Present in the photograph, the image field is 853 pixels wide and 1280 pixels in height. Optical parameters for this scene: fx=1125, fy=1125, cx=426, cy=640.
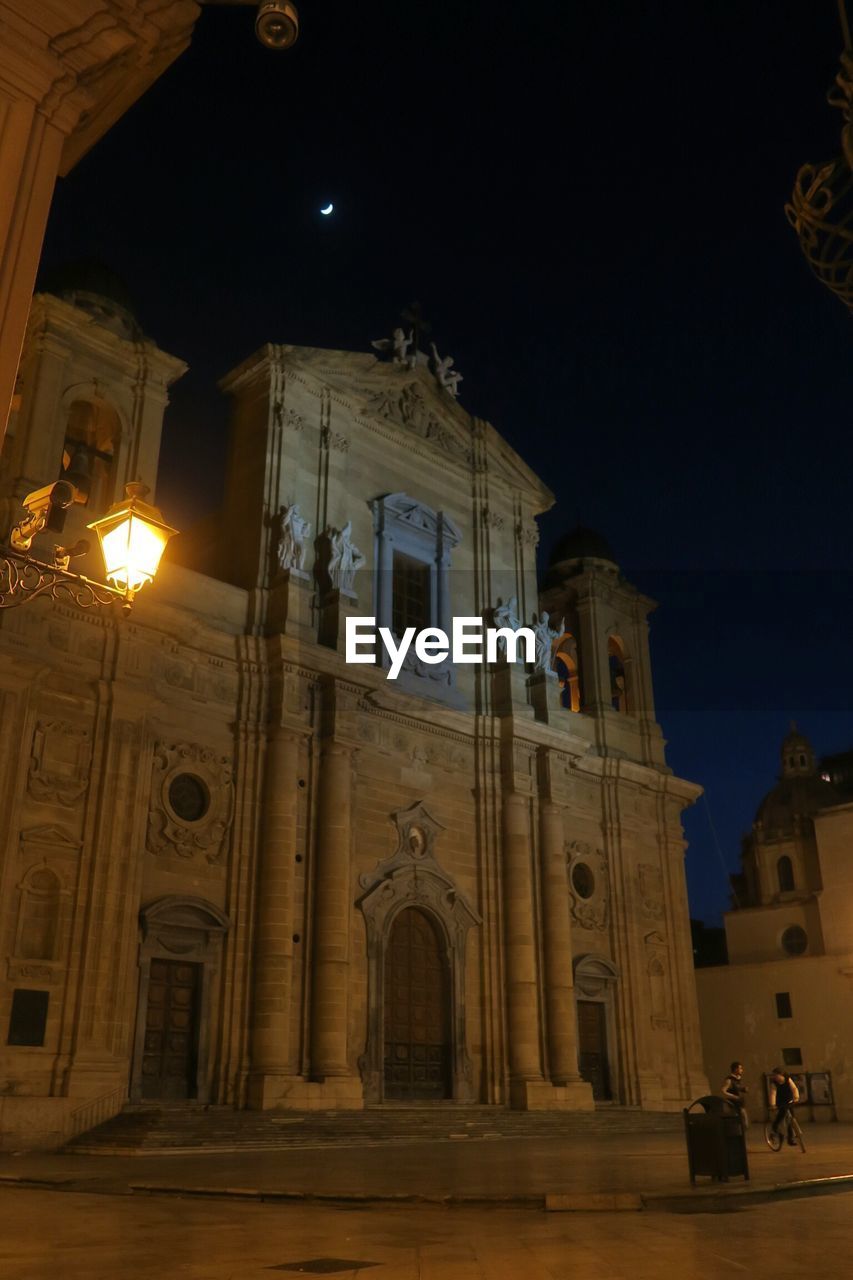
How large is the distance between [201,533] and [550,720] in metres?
9.04

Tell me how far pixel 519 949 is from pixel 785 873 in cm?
2486

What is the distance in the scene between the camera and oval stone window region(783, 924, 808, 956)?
3991 centimetres

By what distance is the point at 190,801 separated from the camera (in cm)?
1958

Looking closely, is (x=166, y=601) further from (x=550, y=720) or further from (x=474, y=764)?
(x=550, y=720)

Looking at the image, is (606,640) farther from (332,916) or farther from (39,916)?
(39,916)

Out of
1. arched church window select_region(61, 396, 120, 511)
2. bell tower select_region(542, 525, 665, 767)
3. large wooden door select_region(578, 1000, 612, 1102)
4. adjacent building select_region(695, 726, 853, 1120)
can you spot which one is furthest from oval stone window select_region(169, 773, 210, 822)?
adjacent building select_region(695, 726, 853, 1120)

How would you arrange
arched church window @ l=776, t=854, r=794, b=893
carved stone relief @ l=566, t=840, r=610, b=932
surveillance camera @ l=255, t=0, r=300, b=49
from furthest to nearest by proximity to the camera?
arched church window @ l=776, t=854, r=794, b=893 → carved stone relief @ l=566, t=840, r=610, b=932 → surveillance camera @ l=255, t=0, r=300, b=49

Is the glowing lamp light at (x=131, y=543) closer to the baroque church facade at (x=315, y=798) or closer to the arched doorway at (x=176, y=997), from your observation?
the baroque church facade at (x=315, y=798)

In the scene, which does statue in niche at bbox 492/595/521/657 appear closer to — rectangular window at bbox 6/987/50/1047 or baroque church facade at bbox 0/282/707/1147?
baroque church facade at bbox 0/282/707/1147

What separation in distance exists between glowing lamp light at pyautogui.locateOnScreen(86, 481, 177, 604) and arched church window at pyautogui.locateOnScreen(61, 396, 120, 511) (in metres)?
12.4

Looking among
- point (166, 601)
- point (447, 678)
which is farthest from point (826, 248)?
point (447, 678)

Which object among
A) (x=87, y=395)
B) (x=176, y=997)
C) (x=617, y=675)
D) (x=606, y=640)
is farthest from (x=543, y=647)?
(x=176, y=997)

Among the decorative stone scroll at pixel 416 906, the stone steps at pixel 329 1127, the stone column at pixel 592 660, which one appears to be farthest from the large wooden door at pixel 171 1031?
the stone column at pixel 592 660

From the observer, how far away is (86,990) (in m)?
16.8
